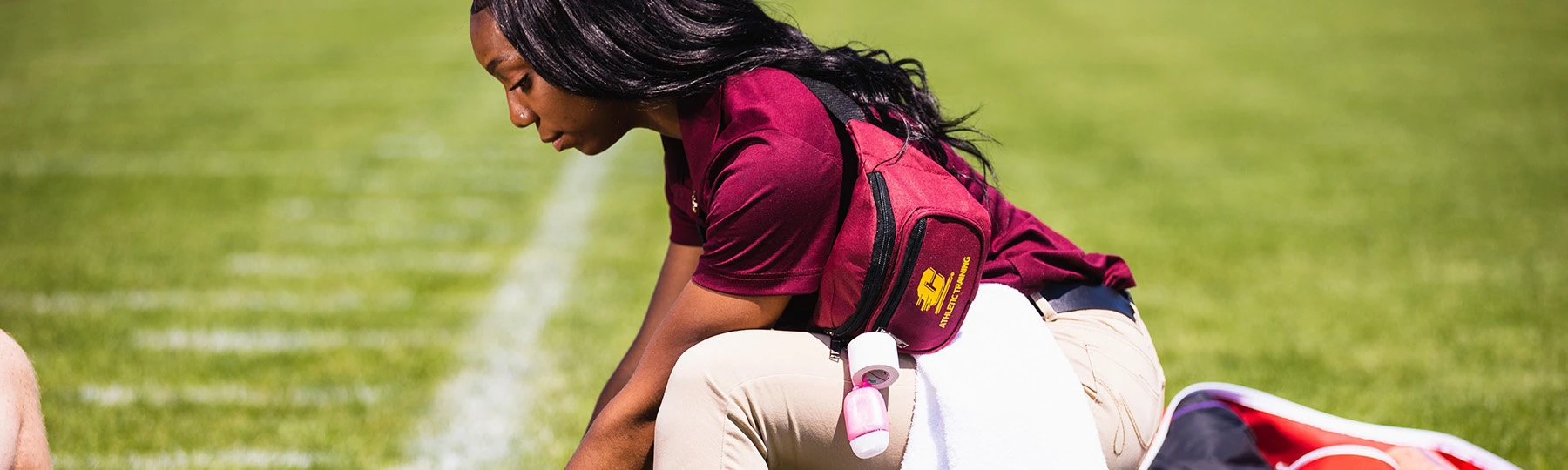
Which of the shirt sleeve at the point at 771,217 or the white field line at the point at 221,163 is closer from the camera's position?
the shirt sleeve at the point at 771,217

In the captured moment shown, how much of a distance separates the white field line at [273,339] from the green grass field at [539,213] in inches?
0.6

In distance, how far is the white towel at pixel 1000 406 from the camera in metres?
1.82

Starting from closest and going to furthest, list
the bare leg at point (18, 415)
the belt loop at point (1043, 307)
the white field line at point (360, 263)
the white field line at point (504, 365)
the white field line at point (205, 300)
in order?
the bare leg at point (18, 415)
the belt loop at point (1043, 307)
the white field line at point (504, 365)
the white field line at point (205, 300)
the white field line at point (360, 263)

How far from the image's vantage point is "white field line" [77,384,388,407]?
12.2ft

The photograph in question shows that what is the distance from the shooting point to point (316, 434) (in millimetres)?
3502

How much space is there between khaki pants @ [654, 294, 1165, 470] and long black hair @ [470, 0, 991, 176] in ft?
1.29

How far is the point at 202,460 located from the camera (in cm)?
329

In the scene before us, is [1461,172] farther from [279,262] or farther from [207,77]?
[207,77]

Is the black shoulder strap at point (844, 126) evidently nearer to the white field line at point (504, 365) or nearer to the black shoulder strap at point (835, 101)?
the black shoulder strap at point (835, 101)

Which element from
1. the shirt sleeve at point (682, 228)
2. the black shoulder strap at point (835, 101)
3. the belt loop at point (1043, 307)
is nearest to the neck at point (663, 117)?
the black shoulder strap at point (835, 101)

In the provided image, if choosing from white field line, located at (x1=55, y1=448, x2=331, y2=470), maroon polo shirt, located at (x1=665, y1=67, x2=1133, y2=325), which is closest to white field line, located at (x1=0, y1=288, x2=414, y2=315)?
white field line, located at (x1=55, y1=448, x2=331, y2=470)

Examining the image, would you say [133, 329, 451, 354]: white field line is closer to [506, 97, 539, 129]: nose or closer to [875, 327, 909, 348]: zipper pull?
[506, 97, 539, 129]: nose

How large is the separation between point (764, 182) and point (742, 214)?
57 mm

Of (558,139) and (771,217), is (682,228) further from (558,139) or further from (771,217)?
(771,217)
